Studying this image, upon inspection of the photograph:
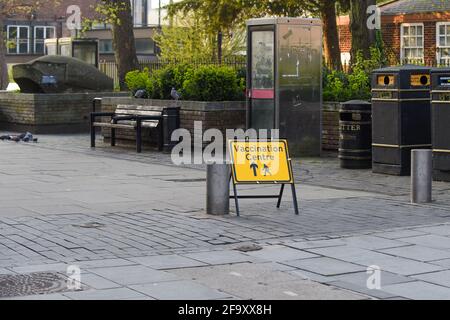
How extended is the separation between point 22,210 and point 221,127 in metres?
8.39

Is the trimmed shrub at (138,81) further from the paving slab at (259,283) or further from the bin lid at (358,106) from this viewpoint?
the paving slab at (259,283)

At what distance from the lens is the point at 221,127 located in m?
19.2

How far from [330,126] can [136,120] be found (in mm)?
4013

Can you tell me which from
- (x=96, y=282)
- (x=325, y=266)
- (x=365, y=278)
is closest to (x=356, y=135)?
(x=325, y=266)

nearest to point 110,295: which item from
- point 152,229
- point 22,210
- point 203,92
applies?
point 152,229

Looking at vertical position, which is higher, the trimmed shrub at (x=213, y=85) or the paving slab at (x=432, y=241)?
the trimmed shrub at (x=213, y=85)

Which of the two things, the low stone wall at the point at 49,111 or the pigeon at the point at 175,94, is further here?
the low stone wall at the point at 49,111

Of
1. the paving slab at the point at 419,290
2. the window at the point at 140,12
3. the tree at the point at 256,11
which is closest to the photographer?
the paving slab at the point at 419,290

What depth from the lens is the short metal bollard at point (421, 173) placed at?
11844 mm

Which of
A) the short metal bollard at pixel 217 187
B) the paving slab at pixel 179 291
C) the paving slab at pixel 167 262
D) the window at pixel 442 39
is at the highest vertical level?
the window at pixel 442 39

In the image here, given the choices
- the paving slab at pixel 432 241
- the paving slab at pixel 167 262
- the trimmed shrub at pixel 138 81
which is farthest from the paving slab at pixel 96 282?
the trimmed shrub at pixel 138 81

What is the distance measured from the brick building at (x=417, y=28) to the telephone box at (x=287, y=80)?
22096 millimetres

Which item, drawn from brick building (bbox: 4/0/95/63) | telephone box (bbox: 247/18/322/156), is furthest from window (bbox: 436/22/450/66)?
brick building (bbox: 4/0/95/63)

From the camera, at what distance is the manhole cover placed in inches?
278
